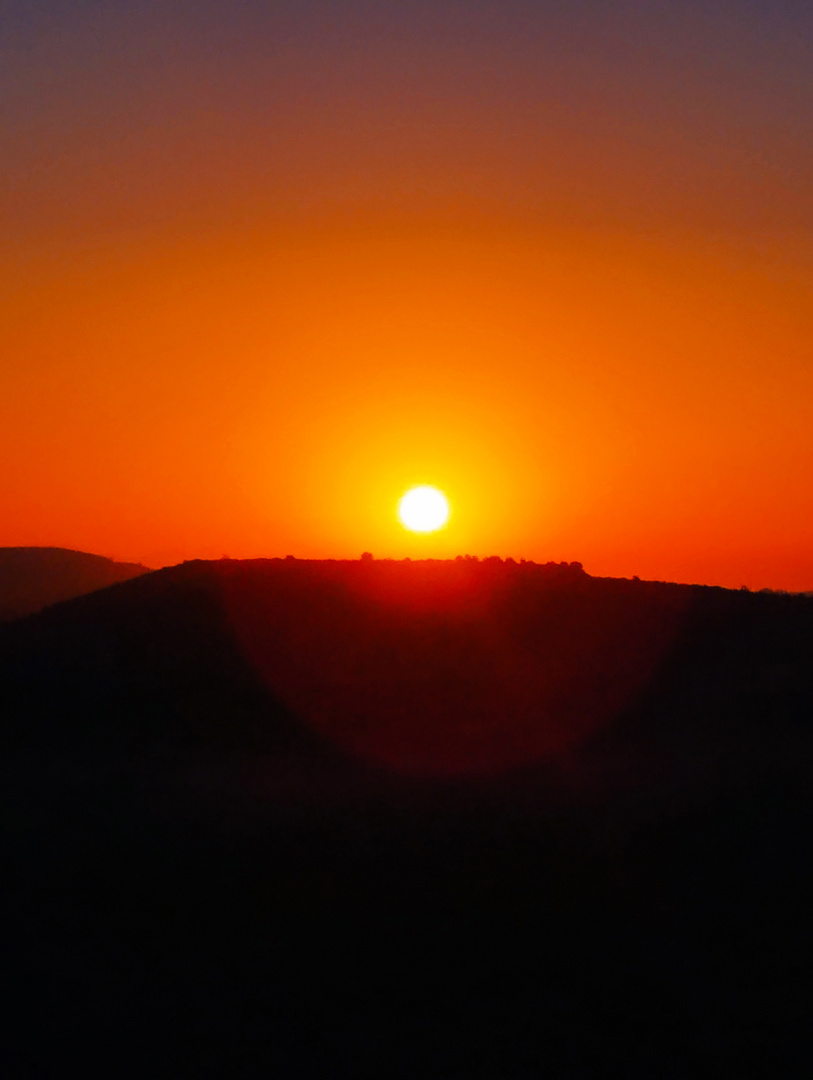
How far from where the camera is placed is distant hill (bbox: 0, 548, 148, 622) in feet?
255

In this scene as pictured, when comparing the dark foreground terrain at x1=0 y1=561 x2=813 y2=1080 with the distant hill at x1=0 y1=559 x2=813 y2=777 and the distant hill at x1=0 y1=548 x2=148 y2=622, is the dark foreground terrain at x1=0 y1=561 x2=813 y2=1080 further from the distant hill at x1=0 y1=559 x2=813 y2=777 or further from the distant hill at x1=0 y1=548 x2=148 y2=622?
the distant hill at x1=0 y1=548 x2=148 y2=622

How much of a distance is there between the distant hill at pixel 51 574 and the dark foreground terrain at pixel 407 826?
152 ft

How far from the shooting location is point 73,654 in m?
29.3

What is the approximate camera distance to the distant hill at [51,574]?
3063 inches

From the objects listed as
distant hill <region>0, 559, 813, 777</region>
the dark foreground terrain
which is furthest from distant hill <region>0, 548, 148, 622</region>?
the dark foreground terrain

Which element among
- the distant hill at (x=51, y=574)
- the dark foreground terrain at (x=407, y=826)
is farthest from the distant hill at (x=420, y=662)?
the distant hill at (x=51, y=574)

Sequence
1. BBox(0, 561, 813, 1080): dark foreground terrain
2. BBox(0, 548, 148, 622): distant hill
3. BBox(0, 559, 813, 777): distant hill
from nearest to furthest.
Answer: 1. BBox(0, 561, 813, 1080): dark foreground terrain
2. BBox(0, 559, 813, 777): distant hill
3. BBox(0, 548, 148, 622): distant hill

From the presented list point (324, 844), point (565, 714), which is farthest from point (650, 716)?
point (324, 844)

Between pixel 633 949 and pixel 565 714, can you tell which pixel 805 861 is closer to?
pixel 633 949

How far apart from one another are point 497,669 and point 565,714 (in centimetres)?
221

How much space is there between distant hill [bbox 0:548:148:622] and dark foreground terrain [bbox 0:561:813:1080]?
152 feet

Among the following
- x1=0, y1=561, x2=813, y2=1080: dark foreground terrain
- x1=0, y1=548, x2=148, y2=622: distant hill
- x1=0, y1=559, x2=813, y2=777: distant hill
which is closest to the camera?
x1=0, y1=561, x2=813, y2=1080: dark foreground terrain

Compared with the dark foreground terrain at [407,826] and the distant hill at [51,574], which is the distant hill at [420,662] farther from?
the distant hill at [51,574]

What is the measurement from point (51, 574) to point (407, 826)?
242 ft
